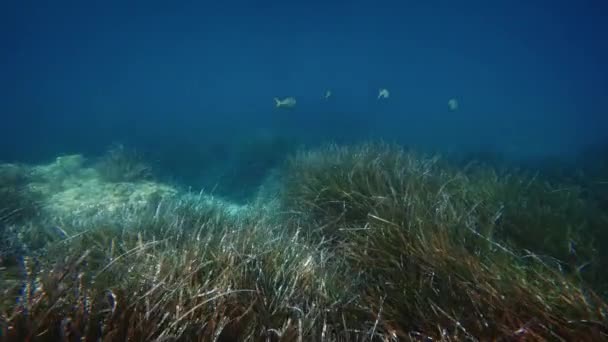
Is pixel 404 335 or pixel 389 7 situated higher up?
pixel 389 7

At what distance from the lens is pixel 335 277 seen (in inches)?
115

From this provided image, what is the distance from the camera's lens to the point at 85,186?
31.1 feet

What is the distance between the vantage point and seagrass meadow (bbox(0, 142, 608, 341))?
190cm

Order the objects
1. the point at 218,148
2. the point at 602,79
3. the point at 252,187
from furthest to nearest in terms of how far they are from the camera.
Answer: the point at 602,79 → the point at 218,148 → the point at 252,187

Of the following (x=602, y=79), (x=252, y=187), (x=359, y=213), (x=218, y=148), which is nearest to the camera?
(x=359, y=213)

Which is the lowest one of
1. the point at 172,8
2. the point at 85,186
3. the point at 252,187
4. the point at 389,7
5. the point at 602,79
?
the point at 602,79

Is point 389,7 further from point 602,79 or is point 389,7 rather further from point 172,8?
point 602,79

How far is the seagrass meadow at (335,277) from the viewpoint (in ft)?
6.24

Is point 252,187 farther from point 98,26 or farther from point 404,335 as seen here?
point 98,26

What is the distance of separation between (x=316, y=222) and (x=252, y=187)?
683 cm

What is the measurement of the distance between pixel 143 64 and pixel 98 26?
30.0 metres

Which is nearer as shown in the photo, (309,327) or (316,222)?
(309,327)

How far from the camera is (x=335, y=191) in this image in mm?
4902

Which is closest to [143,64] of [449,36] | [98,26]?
[98,26]
